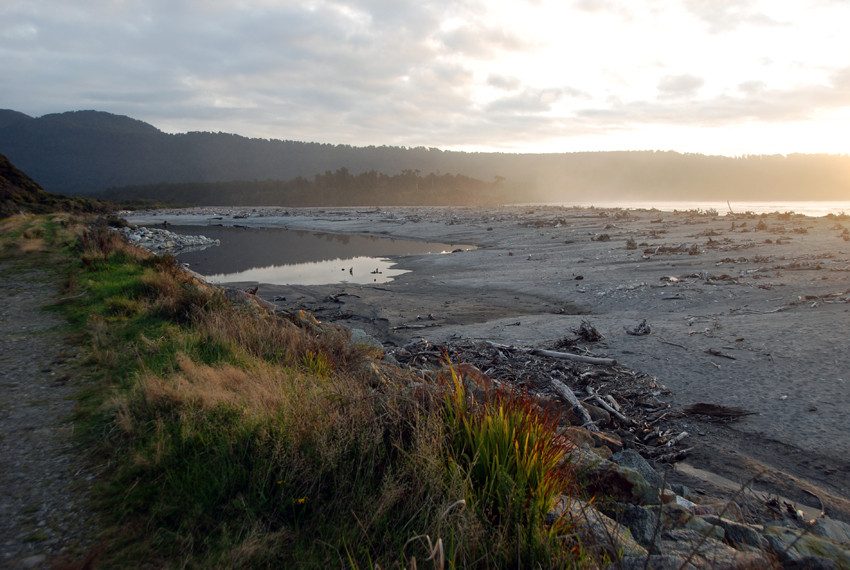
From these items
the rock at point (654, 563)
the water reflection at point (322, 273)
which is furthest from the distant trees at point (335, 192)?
the rock at point (654, 563)

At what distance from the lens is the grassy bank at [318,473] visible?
2291 millimetres

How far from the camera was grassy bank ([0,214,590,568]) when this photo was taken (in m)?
2.29

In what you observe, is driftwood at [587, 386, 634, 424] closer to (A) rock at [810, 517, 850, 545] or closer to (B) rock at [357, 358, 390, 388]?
(A) rock at [810, 517, 850, 545]

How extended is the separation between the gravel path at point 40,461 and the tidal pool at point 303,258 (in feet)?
36.9

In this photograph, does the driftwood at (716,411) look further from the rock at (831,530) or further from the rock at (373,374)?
the rock at (373,374)

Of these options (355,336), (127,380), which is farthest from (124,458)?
(355,336)

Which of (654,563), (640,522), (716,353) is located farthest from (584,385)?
(654,563)

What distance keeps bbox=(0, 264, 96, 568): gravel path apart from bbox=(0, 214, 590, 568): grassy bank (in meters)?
0.15

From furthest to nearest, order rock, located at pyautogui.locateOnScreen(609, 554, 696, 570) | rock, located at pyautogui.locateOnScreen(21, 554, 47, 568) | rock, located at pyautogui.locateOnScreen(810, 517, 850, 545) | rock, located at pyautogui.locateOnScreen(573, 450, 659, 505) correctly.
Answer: rock, located at pyautogui.locateOnScreen(573, 450, 659, 505) < rock, located at pyautogui.locateOnScreen(810, 517, 850, 545) < rock, located at pyautogui.locateOnScreen(21, 554, 47, 568) < rock, located at pyautogui.locateOnScreen(609, 554, 696, 570)

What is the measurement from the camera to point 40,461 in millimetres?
3184

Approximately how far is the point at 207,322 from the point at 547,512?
510 cm

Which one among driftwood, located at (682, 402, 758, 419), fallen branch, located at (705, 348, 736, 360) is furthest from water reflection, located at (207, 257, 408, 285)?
driftwood, located at (682, 402, 758, 419)

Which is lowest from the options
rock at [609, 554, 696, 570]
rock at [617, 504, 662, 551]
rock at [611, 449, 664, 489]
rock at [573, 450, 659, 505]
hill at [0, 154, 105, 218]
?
rock at [611, 449, 664, 489]

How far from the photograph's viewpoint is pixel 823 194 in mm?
85938
